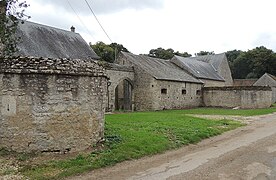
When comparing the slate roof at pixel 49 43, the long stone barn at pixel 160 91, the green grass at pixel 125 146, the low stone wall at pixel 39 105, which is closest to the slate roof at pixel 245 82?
the long stone barn at pixel 160 91

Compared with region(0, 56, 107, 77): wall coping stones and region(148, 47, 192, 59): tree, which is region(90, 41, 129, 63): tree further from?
region(0, 56, 107, 77): wall coping stones

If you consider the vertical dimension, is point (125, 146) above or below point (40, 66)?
below

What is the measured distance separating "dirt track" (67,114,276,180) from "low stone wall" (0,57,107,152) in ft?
6.90

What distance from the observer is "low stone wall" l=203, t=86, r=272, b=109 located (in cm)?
3538

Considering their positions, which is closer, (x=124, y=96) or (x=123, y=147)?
(x=123, y=147)

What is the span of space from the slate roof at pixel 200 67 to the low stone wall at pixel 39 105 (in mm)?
34158

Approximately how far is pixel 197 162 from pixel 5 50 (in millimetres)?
8178

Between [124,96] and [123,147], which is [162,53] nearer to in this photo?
[124,96]

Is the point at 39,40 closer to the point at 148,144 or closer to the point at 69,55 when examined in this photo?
the point at 69,55

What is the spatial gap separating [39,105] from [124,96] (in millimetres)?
27119

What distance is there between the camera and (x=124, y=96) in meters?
36.7

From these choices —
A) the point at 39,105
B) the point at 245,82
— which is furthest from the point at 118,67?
the point at 245,82

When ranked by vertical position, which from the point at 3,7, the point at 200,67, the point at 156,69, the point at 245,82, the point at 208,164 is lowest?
the point at 208,164

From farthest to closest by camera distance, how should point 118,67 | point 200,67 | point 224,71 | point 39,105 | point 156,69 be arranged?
point 224,71 < point 200,67 < point 156,69 < point 118,67 < point 39,105
